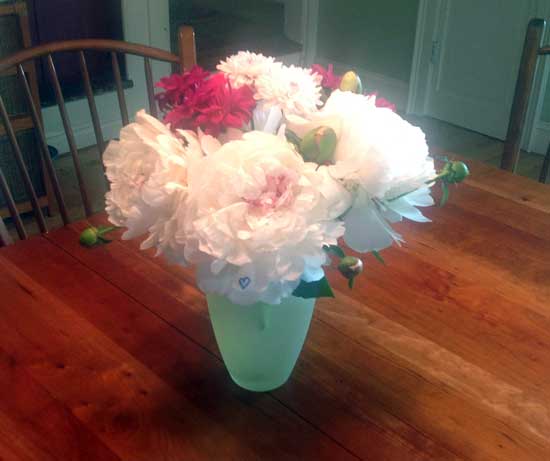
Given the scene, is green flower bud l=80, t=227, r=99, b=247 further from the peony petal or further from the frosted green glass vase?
the peony petal

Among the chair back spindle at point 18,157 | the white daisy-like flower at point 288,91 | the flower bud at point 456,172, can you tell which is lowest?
the chair back spindle at point 18,157

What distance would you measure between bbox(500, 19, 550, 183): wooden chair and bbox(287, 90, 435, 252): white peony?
2.88 ft

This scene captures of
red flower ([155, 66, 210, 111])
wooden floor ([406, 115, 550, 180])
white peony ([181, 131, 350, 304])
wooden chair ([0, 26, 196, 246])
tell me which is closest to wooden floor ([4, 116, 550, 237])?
wooden floor ([406, 115, 550, 180])

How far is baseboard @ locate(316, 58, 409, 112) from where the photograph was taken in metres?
4.00

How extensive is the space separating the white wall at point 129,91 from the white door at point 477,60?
151 centimetres

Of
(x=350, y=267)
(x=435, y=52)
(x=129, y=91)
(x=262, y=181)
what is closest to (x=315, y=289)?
(x=350, y=267)

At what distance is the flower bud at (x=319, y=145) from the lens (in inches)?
26.1

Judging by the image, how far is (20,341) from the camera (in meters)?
0.89

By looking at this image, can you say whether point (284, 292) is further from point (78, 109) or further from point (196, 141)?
point (78, 109)

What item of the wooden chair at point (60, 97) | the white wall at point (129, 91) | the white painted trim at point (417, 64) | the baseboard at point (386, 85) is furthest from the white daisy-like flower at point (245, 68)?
the baseboard at point (386, 85)

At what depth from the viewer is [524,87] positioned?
58.5 inches

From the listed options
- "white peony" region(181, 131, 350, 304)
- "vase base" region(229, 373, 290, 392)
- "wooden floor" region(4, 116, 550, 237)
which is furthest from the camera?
"wooden floor" region(4, 116, 550, 237)

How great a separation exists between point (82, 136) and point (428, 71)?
196cm

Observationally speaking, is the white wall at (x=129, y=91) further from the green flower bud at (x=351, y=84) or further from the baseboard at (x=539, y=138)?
the green flower bud at (x=351, y=84)
